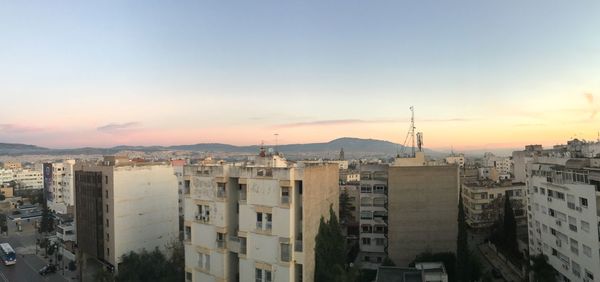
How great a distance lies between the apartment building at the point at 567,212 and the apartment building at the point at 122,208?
110 feet

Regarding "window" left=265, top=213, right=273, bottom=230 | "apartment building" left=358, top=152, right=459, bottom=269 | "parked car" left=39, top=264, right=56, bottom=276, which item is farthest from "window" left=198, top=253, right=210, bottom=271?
"parked car" left=39, top=264, right=56, bottom=276

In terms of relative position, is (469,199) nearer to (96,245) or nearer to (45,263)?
(96,245)

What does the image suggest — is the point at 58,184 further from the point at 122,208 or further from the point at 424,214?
the point at 424,214

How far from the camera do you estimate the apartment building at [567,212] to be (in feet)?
77.5

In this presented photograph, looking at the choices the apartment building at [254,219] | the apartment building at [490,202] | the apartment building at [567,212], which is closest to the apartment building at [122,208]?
the apartment building at [254,219]

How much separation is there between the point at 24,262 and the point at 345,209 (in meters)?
37.5

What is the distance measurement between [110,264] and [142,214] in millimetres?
5159

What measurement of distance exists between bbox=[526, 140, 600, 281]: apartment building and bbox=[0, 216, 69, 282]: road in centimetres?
4210

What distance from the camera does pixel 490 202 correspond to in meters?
51.6

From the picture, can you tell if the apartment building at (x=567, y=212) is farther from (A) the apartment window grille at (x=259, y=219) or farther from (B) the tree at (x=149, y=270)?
(B) the tree at (x=149, y=270)

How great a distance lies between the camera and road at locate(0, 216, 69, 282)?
130ft

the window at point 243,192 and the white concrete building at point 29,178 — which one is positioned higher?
the window at point 243,192

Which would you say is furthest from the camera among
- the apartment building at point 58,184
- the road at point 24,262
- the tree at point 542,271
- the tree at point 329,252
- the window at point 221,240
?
the apartment building at point 58,184

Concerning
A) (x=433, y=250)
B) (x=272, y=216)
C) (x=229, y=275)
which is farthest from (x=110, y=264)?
(x=433, y=250)
